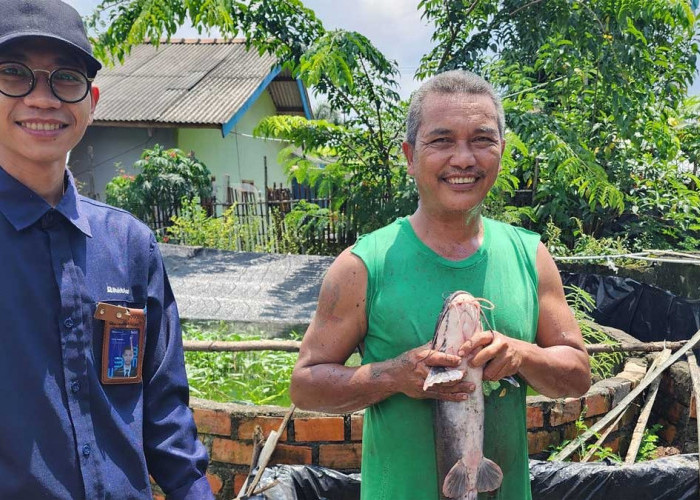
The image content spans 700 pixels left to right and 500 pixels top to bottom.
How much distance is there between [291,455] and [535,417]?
1388 mm

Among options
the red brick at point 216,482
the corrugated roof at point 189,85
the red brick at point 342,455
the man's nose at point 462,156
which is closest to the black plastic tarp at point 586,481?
the red brick at point 342,455

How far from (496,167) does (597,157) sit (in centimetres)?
869

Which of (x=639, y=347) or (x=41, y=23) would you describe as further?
(x=639, y=347)

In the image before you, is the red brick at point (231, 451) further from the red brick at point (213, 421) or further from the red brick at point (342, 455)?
the red brick at point (342, 455)

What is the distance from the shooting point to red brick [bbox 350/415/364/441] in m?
3.49

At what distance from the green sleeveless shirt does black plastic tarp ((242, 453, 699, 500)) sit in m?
1.48

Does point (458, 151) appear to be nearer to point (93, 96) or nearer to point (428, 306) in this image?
point (428, 306)

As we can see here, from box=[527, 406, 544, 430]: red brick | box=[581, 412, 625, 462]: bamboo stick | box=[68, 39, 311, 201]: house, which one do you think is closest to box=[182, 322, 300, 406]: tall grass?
box=[527, 406, 544, 430]: red brick

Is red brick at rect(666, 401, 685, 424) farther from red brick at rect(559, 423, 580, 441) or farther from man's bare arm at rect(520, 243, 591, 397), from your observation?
man's bare arm at rect(520, 243, 591, 397)

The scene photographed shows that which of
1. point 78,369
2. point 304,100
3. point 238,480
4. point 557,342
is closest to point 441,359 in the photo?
point 557,342

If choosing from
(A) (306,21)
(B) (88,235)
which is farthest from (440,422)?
(A) (306,21)

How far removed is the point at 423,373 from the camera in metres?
1.66

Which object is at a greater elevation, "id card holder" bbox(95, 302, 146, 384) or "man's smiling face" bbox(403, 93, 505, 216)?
"man's smiling face" bbox(403, 93, 505, 216)

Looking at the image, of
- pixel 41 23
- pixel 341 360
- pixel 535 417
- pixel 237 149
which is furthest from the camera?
pixel 237 149
